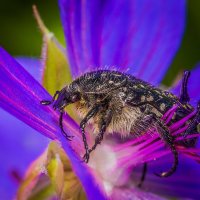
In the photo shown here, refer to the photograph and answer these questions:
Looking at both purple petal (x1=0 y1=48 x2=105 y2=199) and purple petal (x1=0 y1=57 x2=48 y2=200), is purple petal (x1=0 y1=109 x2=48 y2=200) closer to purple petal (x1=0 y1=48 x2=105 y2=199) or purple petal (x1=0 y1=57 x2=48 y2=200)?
purple petal (x1=0 y1=57 x2=48 y2=200)

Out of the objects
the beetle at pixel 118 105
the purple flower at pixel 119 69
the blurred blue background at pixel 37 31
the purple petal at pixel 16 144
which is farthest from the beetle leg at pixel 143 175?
the blurred blue background at pixel 37 31

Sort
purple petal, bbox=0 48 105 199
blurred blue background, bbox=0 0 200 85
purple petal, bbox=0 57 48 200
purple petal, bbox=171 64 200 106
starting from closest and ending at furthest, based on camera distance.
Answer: purple petal, bbox=0 48 105 199 → purple petal, bbox=171 64 200 106 → purple petal, bbox=0 57 48 200 → blurred blue background, bbox=0 0 200 85

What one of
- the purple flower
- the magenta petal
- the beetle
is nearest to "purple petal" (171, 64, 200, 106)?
the purple flower

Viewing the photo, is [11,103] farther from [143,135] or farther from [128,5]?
[128,5]

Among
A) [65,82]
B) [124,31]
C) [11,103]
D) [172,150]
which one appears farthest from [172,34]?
[11,103]

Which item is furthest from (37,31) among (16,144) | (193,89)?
(193,89)

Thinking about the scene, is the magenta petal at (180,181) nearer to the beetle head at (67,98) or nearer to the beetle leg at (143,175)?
the beetle leg at (143,175)
